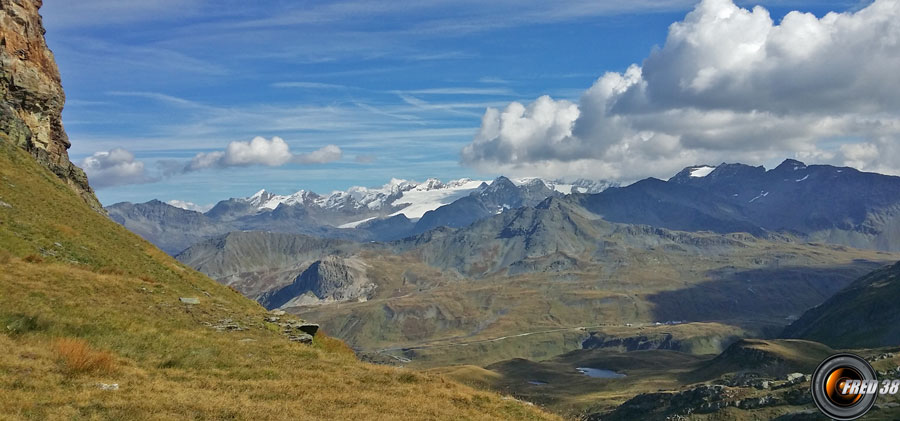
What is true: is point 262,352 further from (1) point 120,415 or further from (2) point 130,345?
(1) point 120,415

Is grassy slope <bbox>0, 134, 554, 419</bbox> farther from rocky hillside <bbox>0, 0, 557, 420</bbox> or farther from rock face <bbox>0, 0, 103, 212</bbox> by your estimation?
rock face <bbox>0, 0, 103, 212</bbox>

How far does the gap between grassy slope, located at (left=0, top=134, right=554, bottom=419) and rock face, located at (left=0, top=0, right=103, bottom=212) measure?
4207cm

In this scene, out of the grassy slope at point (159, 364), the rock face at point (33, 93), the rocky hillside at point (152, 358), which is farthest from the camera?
the rock face at point (33, 93)

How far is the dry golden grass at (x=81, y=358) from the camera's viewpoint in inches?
996

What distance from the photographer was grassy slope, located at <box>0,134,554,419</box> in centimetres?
2272

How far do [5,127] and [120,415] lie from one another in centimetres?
7893

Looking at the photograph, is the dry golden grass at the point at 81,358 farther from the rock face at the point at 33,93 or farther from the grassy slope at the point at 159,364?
the rock face at the point at 33,93

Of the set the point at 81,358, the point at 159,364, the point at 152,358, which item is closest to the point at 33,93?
the point at 152,358

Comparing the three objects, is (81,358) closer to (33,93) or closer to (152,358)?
(152,358)

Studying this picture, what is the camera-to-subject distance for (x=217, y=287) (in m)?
64.9

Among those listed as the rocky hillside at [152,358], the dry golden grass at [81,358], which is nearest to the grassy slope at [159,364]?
the rocky hillside at [152,358]

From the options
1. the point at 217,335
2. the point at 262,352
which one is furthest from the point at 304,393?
the point at 217,335

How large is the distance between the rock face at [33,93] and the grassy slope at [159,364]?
42072 mm

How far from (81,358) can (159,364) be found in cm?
423
